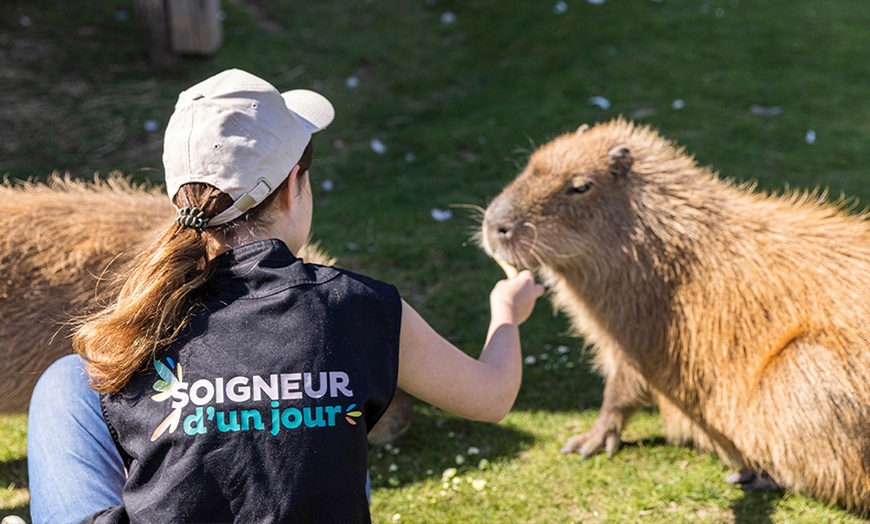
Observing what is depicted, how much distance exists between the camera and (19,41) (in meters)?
6.12

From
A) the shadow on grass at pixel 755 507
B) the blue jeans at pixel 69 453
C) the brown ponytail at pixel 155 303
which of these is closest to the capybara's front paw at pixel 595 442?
the shadow on grass at pixel 755 507

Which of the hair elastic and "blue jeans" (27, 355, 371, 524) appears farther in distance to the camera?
"blue jeans" (27, 355, 371, 524)

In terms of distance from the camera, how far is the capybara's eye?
2938 mm

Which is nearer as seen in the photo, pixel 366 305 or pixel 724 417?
pixel 366 305

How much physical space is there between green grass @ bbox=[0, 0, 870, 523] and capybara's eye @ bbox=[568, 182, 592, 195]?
908 millimetres

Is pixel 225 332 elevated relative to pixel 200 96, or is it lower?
lower

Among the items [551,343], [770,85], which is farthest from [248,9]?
[551,343]

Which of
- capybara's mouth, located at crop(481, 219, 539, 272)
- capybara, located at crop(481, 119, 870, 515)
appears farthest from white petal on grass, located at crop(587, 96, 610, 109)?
capybara's mouth, located at crop(481, 219, 539, 272)

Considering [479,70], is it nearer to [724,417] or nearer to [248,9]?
[248,9]

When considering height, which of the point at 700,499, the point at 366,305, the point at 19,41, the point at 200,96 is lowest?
the point at 19,41

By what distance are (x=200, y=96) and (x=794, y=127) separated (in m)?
4.74

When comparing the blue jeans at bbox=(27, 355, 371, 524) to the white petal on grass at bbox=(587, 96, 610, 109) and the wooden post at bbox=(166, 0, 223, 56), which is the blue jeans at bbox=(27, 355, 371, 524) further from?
the wooden post at bbox=(166, 0, 223, 56)

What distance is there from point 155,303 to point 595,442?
1.91 meters

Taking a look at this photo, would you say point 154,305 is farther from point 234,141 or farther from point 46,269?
point 46,269
